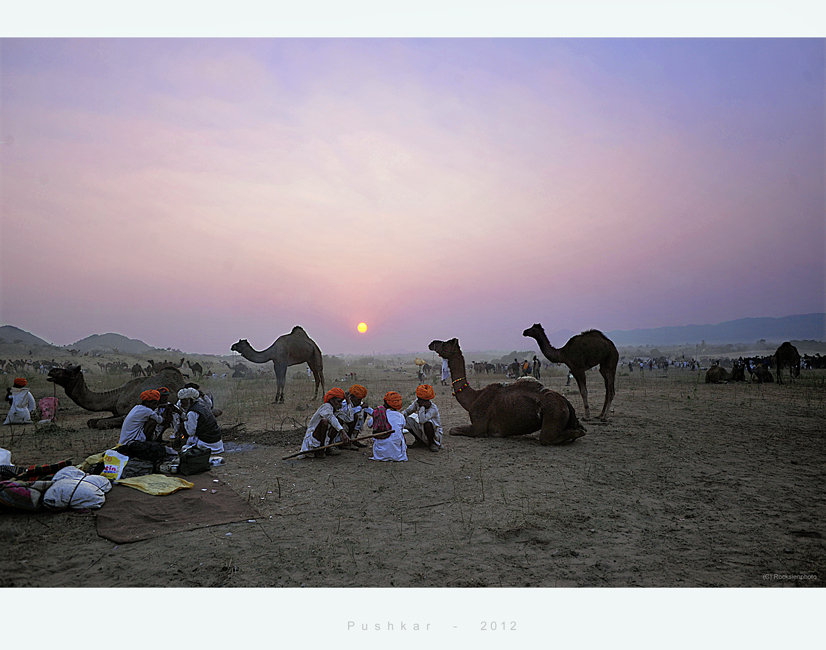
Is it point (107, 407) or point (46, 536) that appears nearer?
point (46, 536)

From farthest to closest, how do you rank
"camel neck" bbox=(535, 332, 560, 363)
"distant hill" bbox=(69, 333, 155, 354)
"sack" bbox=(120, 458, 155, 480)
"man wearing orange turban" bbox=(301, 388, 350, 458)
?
1. "distant hill" bbox=(69, 333, 155, 354)
2. "camel neck" bbox=(535, 332, 560, 363)
3. "man wearing orange turban" bbox=(301, 388, 350, 458)
4. "sack" bbox=(120, 458, 155, 480)

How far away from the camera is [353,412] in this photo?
9234 millimetres

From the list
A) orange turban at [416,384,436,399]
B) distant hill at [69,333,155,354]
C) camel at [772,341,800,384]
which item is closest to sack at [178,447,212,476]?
orange turban at [416,384,436,399]

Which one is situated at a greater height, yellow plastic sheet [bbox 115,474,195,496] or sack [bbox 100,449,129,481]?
sack [bbox 100,449,129,481]

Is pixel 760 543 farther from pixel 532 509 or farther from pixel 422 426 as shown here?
pixel 422 426

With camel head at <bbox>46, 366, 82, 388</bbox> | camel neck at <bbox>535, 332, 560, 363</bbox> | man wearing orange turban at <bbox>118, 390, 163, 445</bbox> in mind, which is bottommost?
man wearing orange turban at <bbox>118, 390, 163, 445</bbox>

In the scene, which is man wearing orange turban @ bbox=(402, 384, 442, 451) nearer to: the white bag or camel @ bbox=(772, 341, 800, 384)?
the white bag

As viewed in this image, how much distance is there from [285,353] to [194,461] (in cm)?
1110

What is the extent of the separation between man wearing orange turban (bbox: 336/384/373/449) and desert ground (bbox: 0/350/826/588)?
2.61 ft

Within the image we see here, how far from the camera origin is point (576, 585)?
4.18 metres

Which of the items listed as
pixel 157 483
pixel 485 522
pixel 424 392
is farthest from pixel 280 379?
pixel 485 522

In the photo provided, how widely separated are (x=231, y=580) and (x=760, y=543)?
5.38 m

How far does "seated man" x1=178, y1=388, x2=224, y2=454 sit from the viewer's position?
26.6 ft

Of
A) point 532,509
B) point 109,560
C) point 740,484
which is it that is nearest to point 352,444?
point 532,509
